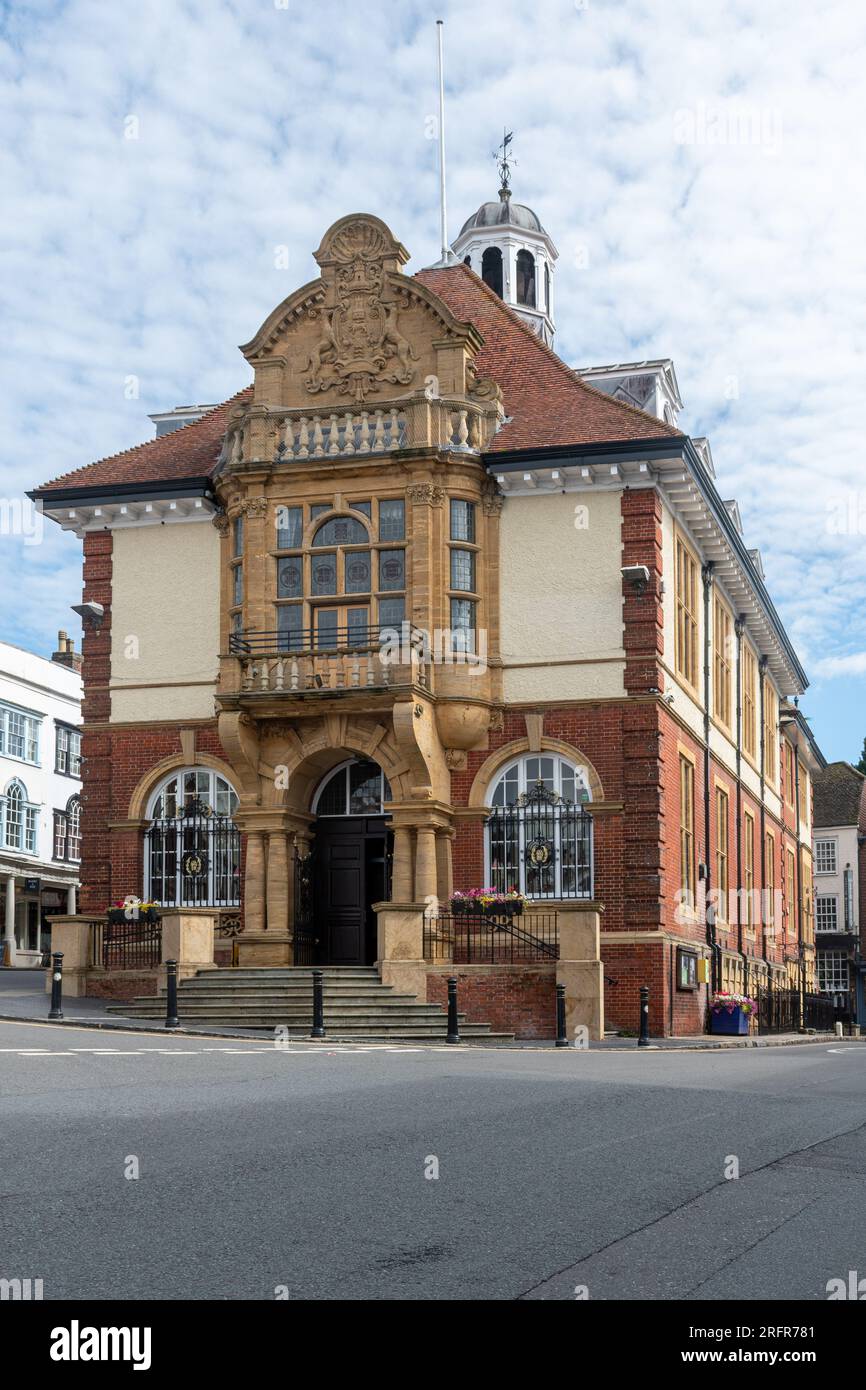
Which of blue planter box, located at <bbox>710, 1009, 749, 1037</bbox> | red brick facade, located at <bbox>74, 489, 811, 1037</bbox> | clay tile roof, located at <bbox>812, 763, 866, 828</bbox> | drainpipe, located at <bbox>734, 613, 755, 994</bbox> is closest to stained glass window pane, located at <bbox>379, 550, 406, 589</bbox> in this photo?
red brick facade, located at <bbox>74, 489, 811, 1037</bbox>

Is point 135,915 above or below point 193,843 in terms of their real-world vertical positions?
below

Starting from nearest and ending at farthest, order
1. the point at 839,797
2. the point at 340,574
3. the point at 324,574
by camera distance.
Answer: the point at 340,574 < the point at 324,574 < the point at 839,797

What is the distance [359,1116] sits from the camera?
1110 centimetres

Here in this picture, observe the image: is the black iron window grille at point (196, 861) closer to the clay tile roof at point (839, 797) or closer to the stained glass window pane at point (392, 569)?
the stained glass window pane at point (392, 569)

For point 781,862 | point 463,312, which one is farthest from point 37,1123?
point 781,862

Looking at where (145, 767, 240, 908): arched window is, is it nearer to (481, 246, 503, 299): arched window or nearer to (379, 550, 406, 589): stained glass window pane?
(379, 550, 406, 589): stained glass window pane

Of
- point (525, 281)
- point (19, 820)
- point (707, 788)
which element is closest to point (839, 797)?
point (19, 820)

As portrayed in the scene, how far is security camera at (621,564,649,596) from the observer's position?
86.0 feet

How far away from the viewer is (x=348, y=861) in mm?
28094

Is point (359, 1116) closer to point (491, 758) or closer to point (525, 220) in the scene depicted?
point (491, 758)

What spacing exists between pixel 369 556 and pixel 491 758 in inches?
157

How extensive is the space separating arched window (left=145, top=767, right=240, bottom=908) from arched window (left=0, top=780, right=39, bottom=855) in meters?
27.9

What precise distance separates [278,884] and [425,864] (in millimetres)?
2503

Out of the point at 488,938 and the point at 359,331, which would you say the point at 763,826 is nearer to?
the point at 488,938
